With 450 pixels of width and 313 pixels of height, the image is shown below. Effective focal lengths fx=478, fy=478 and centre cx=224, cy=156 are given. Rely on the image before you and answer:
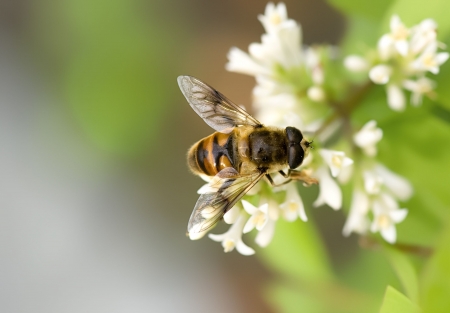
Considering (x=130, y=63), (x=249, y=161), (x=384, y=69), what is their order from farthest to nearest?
(x=130, y=63), (x=384, y=69), (x=249, y=161)

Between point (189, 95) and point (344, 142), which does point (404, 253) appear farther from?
point (189, 95)

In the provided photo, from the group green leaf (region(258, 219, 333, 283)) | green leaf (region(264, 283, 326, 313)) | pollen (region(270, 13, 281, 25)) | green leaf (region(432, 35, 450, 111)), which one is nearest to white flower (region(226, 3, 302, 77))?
pollen (region(270, 13, 281, 25))

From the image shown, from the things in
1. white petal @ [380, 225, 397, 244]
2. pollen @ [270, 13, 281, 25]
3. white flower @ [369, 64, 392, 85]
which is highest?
pollen @ [270, 13, 281, 25]

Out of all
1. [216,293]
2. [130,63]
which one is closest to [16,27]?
[130,63]

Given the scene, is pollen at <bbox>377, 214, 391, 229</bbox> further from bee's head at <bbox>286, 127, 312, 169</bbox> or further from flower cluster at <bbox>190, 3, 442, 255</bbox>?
bee's head at <bbox>286, 127, 312, 169</bbox>

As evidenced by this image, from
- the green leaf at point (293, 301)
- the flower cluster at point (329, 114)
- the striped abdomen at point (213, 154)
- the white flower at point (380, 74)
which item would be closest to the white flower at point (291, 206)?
the flower cluster at point (329, 114)

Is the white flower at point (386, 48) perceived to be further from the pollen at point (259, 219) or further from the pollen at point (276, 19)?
the pollen at point (259, 219)

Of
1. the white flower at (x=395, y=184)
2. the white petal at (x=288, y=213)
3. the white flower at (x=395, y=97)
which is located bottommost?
the white petal at (x=288, y=213)
